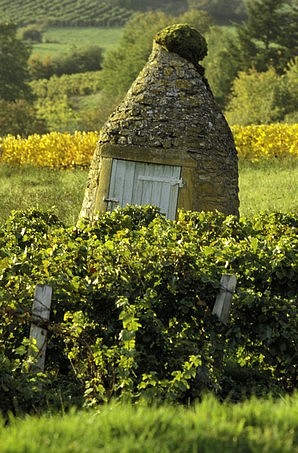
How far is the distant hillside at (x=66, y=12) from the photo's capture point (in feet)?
475

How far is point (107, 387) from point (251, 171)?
24234 mm

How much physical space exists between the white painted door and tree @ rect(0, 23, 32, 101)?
53602mm

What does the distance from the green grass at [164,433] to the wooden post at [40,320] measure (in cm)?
292

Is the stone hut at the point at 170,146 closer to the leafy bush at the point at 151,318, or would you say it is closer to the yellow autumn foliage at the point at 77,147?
the leafy bush at the point at 151,318

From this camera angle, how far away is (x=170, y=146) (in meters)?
14.3

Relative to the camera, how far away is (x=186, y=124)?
14281mm

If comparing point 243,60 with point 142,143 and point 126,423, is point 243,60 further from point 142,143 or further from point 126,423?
point 126,423

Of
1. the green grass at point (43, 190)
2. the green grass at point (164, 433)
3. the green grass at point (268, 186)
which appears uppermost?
the green grass at point (164, 433)

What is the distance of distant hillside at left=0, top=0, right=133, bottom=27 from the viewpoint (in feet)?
475

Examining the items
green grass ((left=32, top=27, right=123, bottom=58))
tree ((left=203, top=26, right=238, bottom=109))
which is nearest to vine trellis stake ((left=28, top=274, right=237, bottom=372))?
tree ((left=203, top=26, right=238, bottom=109))

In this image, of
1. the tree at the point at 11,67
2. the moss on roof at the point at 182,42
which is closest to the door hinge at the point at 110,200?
the moss on roof at the point at 182,42

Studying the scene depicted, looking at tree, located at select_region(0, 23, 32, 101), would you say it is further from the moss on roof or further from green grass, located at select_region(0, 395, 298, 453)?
green grass, located at select_region(0, 395, 298, 453)

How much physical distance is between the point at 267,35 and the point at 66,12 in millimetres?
91974

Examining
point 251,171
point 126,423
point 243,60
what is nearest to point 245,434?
point 126,423
